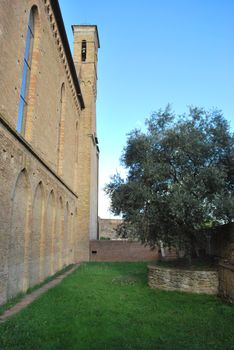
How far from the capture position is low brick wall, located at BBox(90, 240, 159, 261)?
24.2 m

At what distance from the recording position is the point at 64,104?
1883 centimetres

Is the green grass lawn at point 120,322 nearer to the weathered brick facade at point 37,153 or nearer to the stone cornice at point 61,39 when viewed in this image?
the weathered brick facade at point 37,153

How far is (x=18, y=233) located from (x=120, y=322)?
460 centimetres

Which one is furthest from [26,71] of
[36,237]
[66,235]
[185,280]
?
[66,235]

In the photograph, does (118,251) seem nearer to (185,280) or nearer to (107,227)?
(107,227)

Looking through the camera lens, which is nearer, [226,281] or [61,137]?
[226,281]

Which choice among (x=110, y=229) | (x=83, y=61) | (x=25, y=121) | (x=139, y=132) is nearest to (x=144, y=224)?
(x=139, y=132)

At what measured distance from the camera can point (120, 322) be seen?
6.94 metres

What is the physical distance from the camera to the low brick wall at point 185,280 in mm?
10602

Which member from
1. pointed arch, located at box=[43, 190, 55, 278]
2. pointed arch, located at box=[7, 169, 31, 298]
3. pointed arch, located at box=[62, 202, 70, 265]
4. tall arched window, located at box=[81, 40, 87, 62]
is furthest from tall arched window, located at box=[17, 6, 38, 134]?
tall arched window, located at box=[81, 40, 87, 62]

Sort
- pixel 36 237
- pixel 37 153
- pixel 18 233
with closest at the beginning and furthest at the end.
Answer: pixel 18 233 < pixel 37 153 < pixel 36 237

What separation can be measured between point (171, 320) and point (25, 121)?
8053mm

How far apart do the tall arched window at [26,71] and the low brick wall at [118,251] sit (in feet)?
48.8

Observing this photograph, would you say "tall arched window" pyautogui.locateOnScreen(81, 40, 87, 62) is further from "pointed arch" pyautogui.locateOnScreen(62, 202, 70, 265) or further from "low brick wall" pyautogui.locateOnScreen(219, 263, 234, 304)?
"low brick wall" pyautogui.locateOnScreen(219, 263, 234, 304)
